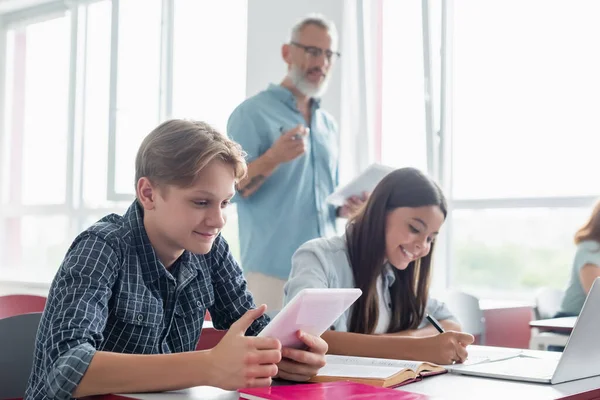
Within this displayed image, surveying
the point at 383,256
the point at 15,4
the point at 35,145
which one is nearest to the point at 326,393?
the point at 383,256

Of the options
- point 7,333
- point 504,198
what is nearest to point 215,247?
point 7,333

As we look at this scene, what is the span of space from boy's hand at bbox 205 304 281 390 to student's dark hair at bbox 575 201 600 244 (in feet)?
7.19

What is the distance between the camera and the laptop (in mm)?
1488

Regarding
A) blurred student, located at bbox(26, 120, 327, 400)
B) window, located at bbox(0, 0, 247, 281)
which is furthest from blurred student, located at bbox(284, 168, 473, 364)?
window, located at bbox(0, 0, 247, 281)

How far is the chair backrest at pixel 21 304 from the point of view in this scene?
2203 mm

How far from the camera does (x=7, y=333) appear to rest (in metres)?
1.64

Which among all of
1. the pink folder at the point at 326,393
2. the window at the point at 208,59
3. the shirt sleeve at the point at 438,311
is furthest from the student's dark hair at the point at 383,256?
the window at the point at 208,59

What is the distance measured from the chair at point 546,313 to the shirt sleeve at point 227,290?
1.37 meters

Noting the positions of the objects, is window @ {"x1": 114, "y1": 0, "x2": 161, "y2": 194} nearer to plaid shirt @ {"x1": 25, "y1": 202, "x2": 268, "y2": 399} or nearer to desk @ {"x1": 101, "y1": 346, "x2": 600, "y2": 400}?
plaid shirt @ {"x1": 25, "y1": 202, "x2": 268, "y2": 399}

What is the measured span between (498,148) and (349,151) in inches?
32.9

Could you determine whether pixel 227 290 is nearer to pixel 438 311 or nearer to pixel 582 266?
pixel 438 311

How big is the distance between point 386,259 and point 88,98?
4586mm

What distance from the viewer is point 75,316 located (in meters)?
1.32

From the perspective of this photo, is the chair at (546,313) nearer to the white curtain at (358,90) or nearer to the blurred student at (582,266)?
the blurred student at (582,266)
